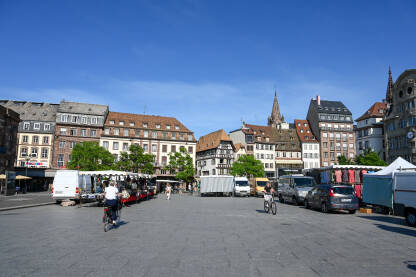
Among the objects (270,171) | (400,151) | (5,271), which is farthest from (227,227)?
(270,171)

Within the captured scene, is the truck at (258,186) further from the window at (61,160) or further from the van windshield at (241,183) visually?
the window at (61,160)

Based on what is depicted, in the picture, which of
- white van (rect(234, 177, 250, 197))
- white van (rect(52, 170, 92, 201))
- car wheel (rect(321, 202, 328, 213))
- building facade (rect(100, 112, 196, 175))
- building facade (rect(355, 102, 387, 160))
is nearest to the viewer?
car wheel (rect(321, 202, 328, 213))

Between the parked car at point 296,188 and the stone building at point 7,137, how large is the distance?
37088 millimetres

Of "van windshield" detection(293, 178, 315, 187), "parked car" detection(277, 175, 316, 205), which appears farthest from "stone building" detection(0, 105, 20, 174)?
"van windshield" detection(293, 178, 315, 187)

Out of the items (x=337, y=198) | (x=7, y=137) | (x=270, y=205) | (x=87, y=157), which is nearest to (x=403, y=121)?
(x=337, y=198)

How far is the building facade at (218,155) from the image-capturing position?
76.8 meters

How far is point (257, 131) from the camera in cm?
8681

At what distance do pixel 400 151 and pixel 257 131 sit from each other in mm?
35831

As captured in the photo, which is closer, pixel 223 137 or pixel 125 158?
pixel 125 158

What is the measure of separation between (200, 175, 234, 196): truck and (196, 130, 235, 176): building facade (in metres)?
31.1

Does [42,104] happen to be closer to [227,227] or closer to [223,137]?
[223,137]

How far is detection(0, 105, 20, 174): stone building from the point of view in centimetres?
4356

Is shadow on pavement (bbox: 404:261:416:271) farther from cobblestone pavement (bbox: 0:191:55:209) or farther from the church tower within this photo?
the church tower

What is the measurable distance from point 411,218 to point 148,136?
61255 mm
